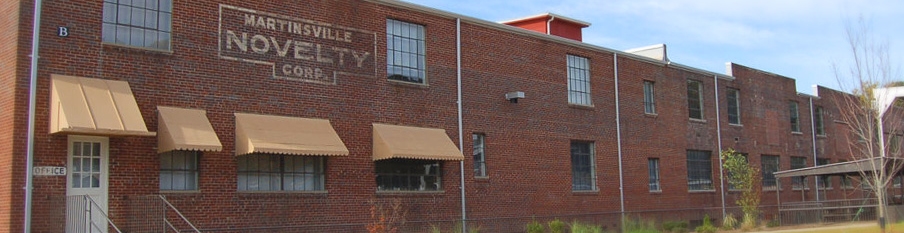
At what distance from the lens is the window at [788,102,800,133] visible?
45250 millimetres

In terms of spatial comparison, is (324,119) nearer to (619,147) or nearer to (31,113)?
(31,113)

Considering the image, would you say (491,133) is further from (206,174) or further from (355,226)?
(206,174)

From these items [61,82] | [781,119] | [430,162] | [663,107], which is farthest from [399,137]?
[781,119]

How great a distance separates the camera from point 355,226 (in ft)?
75.7

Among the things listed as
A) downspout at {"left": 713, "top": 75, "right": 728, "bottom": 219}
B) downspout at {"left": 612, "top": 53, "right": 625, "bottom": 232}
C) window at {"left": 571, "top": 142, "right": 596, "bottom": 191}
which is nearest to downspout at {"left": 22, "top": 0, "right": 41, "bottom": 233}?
window at {"left": 571, "top": 142, "right": 596, "bottom": 191}

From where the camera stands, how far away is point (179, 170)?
19.8 meters

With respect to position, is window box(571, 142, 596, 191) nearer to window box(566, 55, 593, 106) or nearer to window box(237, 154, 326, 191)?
window box(566, 55, 593, 106)

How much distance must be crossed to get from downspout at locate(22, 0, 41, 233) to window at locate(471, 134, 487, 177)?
1301 centimetres

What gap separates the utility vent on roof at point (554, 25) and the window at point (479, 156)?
7.69 m

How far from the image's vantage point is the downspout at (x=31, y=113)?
56.6 feet

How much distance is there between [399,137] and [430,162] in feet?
6.11

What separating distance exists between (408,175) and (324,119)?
11.4 feet

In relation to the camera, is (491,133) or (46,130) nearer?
(46,130)

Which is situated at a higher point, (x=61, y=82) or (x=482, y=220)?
(x=61, y=82)
